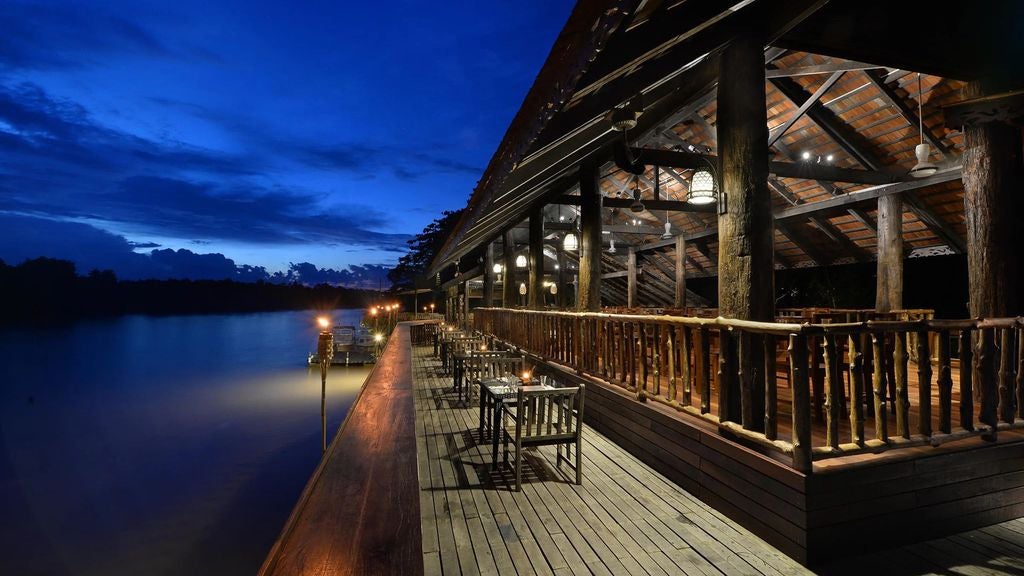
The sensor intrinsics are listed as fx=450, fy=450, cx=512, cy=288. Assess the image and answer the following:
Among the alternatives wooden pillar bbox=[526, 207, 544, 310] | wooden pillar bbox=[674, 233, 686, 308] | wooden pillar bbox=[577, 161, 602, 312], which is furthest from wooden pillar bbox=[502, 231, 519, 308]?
wooden pillar bbox=[674, 233, 686, 308]

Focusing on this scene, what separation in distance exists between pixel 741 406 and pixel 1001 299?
320 centimetres

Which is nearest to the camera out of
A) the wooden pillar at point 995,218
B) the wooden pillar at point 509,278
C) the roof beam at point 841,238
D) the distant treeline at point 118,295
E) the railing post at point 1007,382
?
the railing post at point 1007,382

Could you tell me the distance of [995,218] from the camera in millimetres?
4527

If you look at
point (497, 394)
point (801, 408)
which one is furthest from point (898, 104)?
point (497, 394)

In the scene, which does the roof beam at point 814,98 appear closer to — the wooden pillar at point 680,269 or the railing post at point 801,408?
the railing post at point 801,408

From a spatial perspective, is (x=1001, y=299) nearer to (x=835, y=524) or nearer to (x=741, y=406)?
(x=741, y=406)

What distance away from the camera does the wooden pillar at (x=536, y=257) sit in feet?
36.4

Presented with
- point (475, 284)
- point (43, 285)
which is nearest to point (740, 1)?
point (475, 284)

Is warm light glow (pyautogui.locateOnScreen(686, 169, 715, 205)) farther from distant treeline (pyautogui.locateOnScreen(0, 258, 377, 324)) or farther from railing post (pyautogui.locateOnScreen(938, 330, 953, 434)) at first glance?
distant treeline (pyautogui.locateOnScreen(0, 258, 377, 324))

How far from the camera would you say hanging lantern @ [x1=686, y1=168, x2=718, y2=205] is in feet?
20.8

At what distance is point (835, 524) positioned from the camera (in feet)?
9.43

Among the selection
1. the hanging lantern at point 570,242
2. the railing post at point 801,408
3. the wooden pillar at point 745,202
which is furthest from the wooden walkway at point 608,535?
the hanging lantern at point 570,242

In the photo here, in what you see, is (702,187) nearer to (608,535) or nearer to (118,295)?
(608,535)

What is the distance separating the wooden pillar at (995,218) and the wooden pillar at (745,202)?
8.41ft
